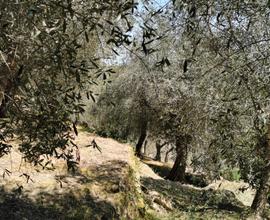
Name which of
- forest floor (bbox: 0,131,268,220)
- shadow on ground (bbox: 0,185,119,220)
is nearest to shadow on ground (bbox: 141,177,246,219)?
forest floor (bbox: 0,131,268,220)

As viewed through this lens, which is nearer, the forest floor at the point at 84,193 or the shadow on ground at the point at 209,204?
the forest floor at the point at 84,193

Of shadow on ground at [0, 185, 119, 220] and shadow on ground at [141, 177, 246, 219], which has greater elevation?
shadow on ground at [141, 177, 246, 219]

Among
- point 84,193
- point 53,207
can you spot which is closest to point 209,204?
point 84,193

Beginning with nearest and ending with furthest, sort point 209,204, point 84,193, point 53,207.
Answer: point 53,207
point 84,193
point 209,204

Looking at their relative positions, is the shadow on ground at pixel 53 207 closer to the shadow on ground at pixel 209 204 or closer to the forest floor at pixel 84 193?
the forest floor at pixel 84 193

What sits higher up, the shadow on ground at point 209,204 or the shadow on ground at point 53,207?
the shadow on ground at point 209,204

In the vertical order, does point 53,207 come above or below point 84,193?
below

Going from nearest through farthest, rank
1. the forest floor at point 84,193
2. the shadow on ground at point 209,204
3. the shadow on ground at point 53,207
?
the shadow on ground at point 53,207, the forest floor at point 84,193, the shadow on ground at point 209,204

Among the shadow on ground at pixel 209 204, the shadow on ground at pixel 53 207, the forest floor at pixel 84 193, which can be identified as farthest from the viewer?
the shadow on ground at pixel 209 204

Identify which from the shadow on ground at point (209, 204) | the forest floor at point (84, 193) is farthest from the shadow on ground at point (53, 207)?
the shadow on ground at point (209, 204)

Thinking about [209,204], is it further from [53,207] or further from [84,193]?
[53,207]

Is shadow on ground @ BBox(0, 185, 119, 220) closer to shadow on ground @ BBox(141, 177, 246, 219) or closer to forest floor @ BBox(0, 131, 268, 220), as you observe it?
forest floor @ BBox(0, 131, 268, 220)

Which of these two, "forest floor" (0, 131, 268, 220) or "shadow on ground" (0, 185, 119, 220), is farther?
"forest floor" (0, 131, 268, 220)

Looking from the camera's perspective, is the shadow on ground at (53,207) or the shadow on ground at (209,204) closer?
the shadow on ground at (53,207)
